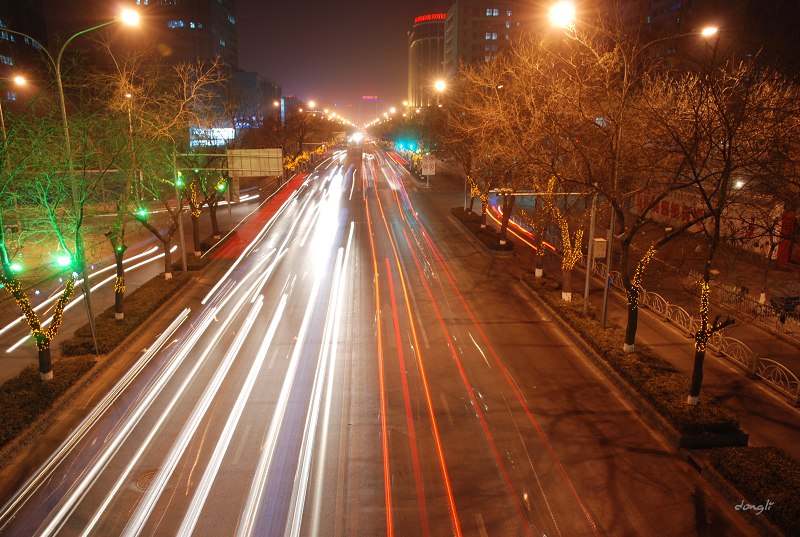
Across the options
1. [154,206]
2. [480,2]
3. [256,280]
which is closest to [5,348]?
[256,280]

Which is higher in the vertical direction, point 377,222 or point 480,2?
point 480,2

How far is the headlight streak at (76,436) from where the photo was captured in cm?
967

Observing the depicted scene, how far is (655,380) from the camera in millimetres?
13438

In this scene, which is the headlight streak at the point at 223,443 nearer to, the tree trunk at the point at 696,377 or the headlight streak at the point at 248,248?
the headlight streak at the point at 248,248

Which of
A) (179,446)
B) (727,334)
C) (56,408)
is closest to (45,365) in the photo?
(56,408)

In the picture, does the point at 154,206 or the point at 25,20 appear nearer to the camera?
the point at 154,206

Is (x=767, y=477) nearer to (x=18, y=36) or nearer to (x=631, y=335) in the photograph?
(x=631, y=335)

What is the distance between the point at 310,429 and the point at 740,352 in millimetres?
12059

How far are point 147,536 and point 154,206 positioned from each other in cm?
3965

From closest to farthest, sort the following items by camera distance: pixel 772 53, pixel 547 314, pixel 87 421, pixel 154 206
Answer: pixel 87 421 < pixel 547 314 < pixel 772 53 < pixel 154 206

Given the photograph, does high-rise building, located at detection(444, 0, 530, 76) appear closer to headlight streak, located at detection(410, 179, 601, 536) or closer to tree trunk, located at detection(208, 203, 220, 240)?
tree trunk, located at detection(208, 203, 220, 240)

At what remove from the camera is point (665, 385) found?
43.0 feet

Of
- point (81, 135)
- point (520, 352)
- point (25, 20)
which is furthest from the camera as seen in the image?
point (25, 20)

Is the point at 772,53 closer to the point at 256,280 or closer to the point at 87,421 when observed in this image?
the point at 256,280
